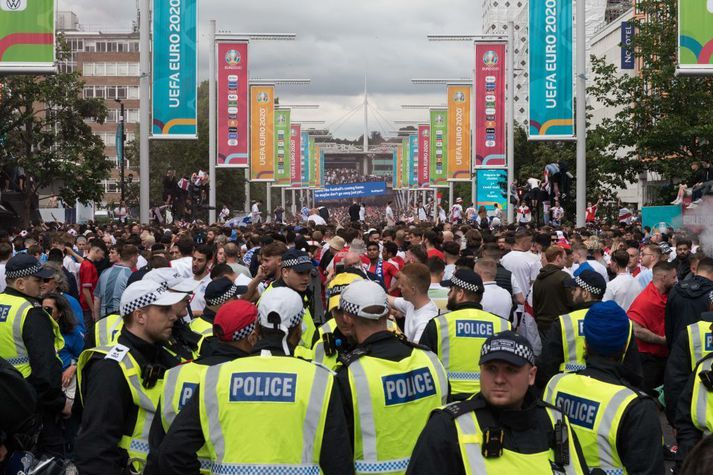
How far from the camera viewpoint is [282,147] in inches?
2275

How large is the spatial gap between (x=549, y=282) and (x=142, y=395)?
6.02 m

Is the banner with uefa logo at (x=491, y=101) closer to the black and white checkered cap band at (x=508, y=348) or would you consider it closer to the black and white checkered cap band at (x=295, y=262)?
the black and white checkered cap band at (x=295, y=262)

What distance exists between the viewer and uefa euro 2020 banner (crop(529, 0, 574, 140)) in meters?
24.5

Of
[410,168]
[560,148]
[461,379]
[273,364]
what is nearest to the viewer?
[273,364]

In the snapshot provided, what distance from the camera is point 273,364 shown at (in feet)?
14.6

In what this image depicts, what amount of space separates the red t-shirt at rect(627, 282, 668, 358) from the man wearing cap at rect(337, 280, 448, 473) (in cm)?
438

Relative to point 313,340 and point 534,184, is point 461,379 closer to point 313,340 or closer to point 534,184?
point 313,340

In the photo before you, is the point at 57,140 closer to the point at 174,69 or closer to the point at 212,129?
the point at 212,129

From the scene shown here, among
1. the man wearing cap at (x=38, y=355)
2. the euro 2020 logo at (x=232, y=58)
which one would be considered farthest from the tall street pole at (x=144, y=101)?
the man wearing cap at (x=38, y=355)

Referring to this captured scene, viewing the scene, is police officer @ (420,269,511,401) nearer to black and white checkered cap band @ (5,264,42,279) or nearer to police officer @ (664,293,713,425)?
police officer @ (664,293,713,425)

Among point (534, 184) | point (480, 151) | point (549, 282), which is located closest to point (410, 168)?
point (480, 151)

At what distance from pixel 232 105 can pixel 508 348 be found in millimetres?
30802

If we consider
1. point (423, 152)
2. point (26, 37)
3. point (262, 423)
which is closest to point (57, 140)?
point (26, 37)

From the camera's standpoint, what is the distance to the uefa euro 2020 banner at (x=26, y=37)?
17.3m
